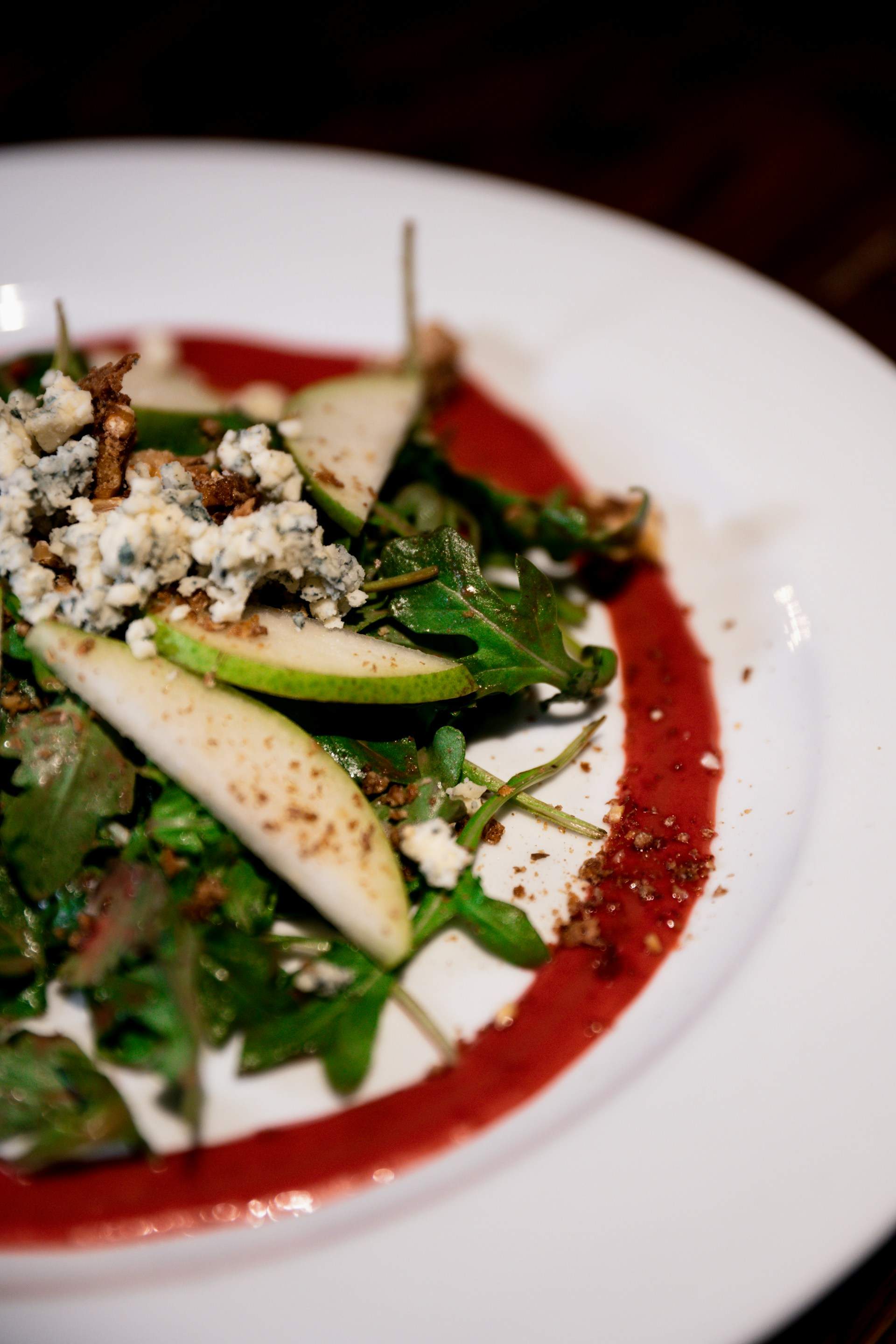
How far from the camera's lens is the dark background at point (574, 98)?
3.94 m

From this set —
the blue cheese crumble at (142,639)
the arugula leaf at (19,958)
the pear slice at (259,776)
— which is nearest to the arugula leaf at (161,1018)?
the arugula leaf at (19,958)

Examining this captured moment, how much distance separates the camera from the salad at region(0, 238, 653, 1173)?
5.61 feet

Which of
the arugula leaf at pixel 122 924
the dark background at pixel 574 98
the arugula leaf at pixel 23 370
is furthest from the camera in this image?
the dark background at pixel 574 98

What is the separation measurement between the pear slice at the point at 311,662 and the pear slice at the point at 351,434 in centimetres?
30

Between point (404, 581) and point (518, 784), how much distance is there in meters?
0.48

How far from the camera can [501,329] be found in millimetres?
Answer: 3164

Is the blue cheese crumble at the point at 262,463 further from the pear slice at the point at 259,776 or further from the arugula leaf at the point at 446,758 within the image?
the arugula leaf at the point at 446,758

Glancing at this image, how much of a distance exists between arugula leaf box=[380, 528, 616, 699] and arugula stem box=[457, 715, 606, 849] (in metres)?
0.15

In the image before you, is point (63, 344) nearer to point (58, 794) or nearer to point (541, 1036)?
point (58, 794)

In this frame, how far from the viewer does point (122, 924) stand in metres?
1.71

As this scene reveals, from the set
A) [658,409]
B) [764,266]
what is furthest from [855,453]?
[764,266]

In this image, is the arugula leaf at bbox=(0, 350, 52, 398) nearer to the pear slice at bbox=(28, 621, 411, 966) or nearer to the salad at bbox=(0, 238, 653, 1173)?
the salad at bbox=(0, 238, 653, 1173)

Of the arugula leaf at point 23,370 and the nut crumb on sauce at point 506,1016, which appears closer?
the nut crumb on sauce at point 506,1016

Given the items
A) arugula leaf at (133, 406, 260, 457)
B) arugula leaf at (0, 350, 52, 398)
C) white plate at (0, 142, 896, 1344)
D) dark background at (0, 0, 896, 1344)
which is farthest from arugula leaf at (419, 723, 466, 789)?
dark background at (0, 0, 896, 1344)
